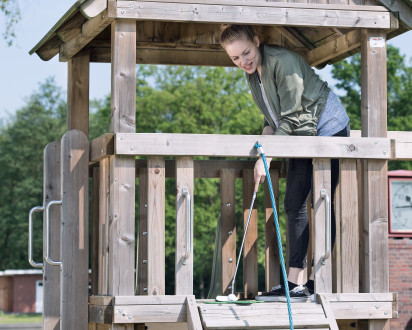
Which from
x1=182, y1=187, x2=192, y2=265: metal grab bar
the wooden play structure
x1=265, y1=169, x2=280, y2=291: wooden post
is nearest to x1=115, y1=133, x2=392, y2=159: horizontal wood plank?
the wooden play structure

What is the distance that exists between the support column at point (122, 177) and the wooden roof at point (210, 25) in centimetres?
19

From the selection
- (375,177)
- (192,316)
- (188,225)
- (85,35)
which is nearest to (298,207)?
(375,177)

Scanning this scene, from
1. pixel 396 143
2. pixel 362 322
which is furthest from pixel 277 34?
pixel 362 322

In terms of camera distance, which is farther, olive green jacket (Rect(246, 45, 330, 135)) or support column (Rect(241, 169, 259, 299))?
support column (Rect(241, 169, 259, 299))

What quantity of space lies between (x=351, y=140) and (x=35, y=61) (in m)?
46.1

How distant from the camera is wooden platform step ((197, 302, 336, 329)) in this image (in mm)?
4914

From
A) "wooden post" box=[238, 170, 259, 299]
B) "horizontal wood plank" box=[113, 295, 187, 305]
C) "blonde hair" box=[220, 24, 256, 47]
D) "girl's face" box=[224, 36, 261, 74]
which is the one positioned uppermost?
"blonde hair" box=[220, 24, 256, 47]

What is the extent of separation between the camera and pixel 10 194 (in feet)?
155

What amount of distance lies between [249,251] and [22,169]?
41.8 metres

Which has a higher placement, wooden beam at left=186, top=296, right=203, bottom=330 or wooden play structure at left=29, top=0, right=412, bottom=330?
wooden play structure at left=29, top=0, right=412, bottom=330

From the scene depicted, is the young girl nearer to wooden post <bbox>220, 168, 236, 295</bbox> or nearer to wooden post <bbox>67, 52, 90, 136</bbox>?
wooden post <bbox>220, 168, 236, 295</bbox>

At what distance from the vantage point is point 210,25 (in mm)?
7035

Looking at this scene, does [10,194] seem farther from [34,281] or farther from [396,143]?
[396,143]

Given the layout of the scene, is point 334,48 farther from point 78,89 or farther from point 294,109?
point 78,89
